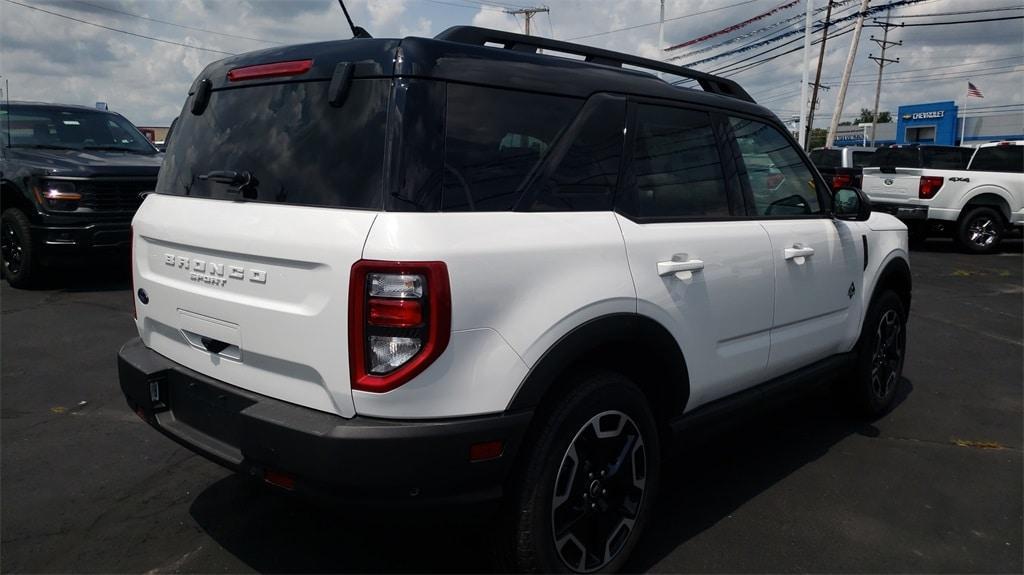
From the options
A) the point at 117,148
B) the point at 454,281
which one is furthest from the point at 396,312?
the point at 117,148

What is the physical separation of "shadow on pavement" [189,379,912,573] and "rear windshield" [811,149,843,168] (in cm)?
1304

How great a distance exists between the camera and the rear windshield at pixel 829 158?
15.8 m

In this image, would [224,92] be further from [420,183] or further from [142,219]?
[420,183]

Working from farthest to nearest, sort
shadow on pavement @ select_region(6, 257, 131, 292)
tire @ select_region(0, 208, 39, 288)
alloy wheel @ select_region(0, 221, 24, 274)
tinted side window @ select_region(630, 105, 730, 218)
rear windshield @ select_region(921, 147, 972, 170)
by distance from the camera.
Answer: rear windshield @ select_region(921, 147, 972, 170), shadow on pavement @ select_region(6, 257, 131, 292), alloy wheel @ select_region(0, 221, 24, 274), tire @ select_region(0, 208, 39, 288), tinted side window @ select_region(630, 105, 730, 218)

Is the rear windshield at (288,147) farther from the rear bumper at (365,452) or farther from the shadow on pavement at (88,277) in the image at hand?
the shadow on pavement at (88,277)

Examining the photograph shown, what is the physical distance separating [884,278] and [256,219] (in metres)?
3.67

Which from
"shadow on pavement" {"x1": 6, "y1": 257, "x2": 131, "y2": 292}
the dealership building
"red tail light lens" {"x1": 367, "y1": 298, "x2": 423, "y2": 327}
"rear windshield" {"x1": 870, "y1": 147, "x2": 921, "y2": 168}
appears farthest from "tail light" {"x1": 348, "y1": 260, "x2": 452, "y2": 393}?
the dealership building

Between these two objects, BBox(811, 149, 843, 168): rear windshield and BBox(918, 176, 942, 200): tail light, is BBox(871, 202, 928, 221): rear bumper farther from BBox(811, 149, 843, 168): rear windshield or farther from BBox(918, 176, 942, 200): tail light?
BBox(811, 149, 843, 168): rear windshield

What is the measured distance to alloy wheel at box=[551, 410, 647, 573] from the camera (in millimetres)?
2637

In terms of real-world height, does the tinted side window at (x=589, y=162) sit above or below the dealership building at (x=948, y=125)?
below

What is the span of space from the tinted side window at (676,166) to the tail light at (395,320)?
105 centimetres

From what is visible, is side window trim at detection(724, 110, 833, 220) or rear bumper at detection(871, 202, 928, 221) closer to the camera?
side window trim at detection(724, 110, 833, 220)

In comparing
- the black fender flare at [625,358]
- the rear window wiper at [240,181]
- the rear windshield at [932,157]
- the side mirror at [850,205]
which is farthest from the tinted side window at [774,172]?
the rear windshield at [932,157]

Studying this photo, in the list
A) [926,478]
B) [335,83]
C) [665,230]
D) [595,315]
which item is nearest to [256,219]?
[335,83]
